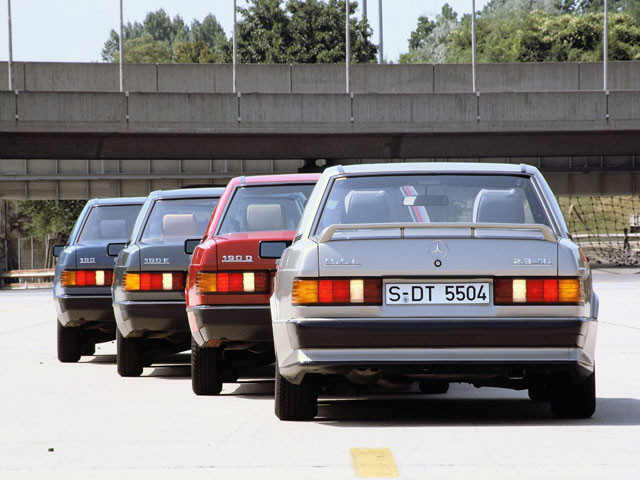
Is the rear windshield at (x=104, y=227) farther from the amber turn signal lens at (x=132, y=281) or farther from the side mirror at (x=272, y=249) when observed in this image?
the side mirror at (x=272, y=249)

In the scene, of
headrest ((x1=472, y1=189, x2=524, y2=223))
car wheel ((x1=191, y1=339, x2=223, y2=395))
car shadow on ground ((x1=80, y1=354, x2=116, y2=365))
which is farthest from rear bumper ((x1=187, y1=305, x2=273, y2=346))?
car shadow on ground ((x1=80, y1=354, x2=116, y2=365))

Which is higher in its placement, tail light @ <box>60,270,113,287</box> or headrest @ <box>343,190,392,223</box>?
headrest @ <box>343,190,392,223</box>

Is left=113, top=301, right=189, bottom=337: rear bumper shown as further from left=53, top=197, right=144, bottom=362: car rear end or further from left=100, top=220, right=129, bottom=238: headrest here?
left=100, top=220, right=129, bottom=238: headrest

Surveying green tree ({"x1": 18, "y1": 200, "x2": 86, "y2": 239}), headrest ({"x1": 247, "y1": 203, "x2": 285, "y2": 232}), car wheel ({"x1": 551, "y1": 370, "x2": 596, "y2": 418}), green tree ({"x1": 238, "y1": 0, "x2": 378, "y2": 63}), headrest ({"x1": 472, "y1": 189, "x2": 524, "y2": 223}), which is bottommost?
green tree ({"x1": 18, "y1": 200, "x2": 86, "y2": 239})

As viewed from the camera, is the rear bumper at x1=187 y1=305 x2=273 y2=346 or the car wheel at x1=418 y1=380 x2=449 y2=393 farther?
the car wheel at x1=418 y1=380 x2=449 y2=393

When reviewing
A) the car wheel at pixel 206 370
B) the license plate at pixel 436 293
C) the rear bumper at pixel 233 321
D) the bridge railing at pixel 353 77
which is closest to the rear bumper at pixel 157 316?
the car wheel at pixel 206 370

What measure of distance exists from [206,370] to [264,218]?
124cm

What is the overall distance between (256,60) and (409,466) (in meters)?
84.6

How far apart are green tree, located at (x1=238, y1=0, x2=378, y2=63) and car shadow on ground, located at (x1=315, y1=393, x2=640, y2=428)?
80.0 metres

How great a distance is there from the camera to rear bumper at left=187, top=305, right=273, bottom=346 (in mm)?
10047

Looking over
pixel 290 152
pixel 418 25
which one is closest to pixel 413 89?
pixel 290 152

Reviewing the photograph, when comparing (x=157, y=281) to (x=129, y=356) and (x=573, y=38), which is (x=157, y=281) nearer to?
(x=129, y=356)

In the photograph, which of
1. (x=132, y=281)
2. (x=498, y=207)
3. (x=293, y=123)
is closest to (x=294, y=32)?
(x=293, y=123)

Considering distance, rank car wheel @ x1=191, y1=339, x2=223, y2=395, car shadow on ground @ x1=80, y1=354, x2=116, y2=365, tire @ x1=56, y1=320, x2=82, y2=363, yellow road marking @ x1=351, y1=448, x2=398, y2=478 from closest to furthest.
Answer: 1. yellow road marking @ x1=351, y1=448, x2=398, y2=478
2. car wheel @ x1=191, y1=339, x2=223, y2=395
3. tire @ x1=56, y1=320, x2=82, y2=363
4. car shadow on ground @ x1=80, y1=354, x2=116, y2=365
